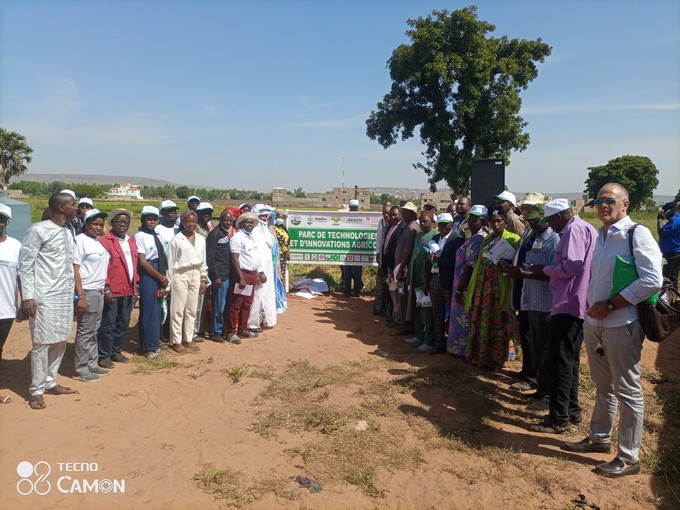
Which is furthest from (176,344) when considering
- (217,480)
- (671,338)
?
(671,338)

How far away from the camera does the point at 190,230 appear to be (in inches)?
244

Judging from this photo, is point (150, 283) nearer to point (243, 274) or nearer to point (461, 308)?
point (243, 274)

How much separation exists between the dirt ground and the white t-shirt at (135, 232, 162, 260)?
1342 millimetres

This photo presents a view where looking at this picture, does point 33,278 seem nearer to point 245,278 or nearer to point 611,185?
point 245,278

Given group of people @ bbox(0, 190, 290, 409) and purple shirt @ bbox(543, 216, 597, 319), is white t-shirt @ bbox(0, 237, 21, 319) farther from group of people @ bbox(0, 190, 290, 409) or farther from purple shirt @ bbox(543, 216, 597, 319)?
purple shirt @ bbox(543, 216, 597, 319)

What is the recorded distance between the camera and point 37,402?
438 centimetres

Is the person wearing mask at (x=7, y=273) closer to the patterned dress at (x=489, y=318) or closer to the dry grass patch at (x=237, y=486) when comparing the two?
the dry grass patch at (x=237, y=486)

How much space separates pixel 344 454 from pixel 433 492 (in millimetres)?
782

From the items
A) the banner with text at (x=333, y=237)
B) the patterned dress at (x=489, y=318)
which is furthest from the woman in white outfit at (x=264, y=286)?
the patterned dress at (x=489, y=318)

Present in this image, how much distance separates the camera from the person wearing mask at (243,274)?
6688 mm

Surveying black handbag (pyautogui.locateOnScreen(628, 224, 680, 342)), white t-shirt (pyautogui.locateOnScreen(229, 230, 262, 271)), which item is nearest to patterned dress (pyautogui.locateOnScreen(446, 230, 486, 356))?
black handbag (pyautogui.locateOnScreen(628, 224, 680, 342))

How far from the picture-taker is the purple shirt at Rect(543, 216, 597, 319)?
389 centimetres

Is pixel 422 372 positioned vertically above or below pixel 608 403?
below

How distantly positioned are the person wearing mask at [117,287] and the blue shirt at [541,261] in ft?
15.0
